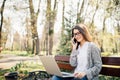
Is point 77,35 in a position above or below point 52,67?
above

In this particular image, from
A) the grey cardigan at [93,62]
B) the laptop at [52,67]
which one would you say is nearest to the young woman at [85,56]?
the grey cardigan at [93,62]

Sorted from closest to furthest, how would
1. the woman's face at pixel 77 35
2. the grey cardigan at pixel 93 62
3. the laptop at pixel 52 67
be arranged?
the grey cardigan at pixel 93 62 → the laptop at pixel 52 67 → the woman's face at pixel 77 35

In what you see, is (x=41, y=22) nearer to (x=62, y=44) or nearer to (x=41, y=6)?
(x=41, y=6)

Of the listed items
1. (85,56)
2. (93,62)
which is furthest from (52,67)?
(93,62)

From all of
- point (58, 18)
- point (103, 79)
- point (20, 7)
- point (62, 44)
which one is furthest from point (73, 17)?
point (58, 18)

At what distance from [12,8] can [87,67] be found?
76.8 feet

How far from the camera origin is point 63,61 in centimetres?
653

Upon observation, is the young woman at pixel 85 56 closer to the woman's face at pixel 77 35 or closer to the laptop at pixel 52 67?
the woman's face at pixel 77 35

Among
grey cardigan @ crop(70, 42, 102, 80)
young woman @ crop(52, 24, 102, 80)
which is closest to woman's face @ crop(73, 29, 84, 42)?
young woman @ crop(52, 24, 102, 80)

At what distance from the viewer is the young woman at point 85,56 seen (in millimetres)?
4391

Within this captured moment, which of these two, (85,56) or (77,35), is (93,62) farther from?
(77,35)

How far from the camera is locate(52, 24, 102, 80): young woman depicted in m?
4.39

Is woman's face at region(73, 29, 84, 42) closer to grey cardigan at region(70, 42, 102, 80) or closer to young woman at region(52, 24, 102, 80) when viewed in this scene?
young woman at region(52, 24, 102, 80)

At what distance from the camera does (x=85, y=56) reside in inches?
183
